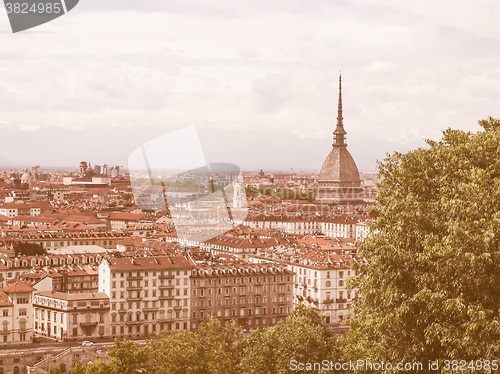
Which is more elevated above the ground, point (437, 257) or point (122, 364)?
point (437, 257)

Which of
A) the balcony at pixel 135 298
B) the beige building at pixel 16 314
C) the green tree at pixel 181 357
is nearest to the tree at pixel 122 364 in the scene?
the green tree at pixel 181 357

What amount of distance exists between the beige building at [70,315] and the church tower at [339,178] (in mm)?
83410

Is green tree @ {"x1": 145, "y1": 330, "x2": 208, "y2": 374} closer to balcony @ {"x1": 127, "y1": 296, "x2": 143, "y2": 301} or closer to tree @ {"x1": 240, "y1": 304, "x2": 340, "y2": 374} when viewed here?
tree @ {"x1": 240, "y1": 304, "x2": 340, "y2": 374}

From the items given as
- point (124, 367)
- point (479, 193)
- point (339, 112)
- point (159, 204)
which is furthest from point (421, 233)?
point (339, 112)

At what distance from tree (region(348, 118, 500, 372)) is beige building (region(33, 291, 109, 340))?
2984 centimetres

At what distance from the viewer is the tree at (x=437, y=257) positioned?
12.5 meters

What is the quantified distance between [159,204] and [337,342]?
219ft

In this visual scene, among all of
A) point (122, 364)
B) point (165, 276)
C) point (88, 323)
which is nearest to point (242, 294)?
point (165, 276)

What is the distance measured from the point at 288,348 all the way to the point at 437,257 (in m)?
9.63

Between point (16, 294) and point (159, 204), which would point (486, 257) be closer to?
point (16, 294)

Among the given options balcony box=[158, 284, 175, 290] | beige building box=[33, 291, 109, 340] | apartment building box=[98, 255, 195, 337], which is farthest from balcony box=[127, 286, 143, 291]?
beige building box=[33, 291, 109, 340]

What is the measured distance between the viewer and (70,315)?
42656 millimetres

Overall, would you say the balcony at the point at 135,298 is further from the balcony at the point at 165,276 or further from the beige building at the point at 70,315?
the balcony at the point at 165,276

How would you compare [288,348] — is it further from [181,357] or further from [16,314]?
[16,314]
